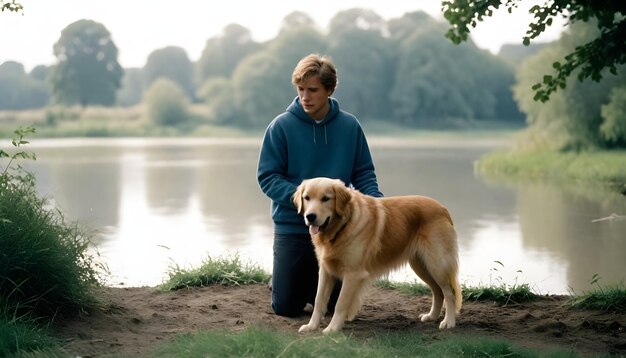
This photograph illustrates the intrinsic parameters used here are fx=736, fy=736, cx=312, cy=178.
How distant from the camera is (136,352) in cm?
495

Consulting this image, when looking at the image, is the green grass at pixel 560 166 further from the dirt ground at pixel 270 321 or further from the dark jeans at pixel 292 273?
the dark jeans at pixel 292 273

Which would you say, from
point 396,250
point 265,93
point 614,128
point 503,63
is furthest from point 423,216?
point 503,63

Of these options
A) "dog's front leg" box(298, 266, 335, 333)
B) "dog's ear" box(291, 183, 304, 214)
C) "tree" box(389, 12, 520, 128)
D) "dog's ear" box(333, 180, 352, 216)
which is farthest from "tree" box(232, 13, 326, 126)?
"dog's ear" box(333, 180, 352, 216)

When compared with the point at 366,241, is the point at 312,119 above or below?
A: above

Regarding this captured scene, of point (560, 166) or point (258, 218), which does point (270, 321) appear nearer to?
point (258, 218)

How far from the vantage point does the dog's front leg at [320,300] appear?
5617 millimetres

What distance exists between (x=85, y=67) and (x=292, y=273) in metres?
73.9

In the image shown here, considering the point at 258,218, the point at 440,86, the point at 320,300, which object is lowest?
the point at 258,218

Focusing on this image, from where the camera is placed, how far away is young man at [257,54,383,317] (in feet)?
20.4

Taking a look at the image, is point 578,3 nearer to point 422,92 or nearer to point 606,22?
point 606,22

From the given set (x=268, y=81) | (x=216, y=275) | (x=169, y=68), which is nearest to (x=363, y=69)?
(x=268, y=81)

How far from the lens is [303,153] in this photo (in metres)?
6.23

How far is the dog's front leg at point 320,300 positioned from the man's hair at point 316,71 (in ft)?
5.04

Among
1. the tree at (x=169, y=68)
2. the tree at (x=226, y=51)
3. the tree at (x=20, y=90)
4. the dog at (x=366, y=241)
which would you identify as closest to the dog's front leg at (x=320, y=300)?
the dog at (x=366, y=241)
